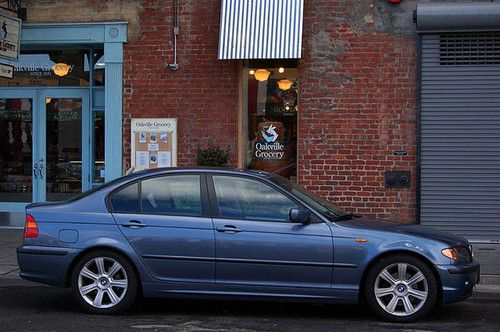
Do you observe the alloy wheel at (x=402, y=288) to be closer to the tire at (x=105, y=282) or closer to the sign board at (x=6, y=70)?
the tire at (x=105, y=282)

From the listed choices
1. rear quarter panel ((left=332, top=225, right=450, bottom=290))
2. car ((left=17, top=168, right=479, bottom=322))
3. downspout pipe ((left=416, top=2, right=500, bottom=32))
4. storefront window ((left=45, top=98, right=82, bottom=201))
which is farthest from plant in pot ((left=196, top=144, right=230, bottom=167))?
rear quarter panel ((left=332, top=225, right=450, bottom=290))

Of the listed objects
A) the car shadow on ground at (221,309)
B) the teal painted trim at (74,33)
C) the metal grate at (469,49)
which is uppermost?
the teal painted trim at (74,33)

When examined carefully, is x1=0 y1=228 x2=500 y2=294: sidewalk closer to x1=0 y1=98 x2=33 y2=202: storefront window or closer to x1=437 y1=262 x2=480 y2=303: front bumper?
x1=0 y1=98 x2=33 y2=202: storefront window

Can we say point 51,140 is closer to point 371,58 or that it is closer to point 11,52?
point 11,52

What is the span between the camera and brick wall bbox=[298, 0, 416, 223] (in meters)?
12.0

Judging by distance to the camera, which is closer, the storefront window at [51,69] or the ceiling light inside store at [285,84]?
the ceiling light inside store at [285,84]

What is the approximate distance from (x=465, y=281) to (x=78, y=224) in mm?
3779

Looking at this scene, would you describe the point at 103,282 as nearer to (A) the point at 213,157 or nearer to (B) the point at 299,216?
(B) the point at 299,216

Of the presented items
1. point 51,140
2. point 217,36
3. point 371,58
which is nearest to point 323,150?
point 371,58

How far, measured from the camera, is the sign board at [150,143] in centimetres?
1262

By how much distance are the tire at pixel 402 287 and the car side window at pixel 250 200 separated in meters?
1.02

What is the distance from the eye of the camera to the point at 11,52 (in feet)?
38.7

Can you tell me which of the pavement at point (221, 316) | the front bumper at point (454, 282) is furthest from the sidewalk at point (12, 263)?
the front bumper at point (454, 282)

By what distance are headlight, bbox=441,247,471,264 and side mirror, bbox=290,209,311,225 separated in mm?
1317
